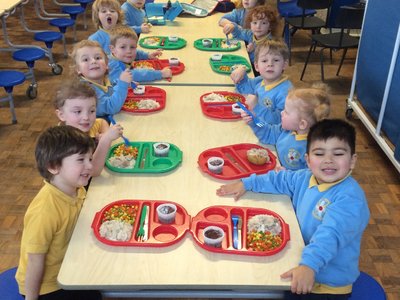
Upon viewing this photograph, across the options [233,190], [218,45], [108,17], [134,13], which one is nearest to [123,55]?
[108,17]

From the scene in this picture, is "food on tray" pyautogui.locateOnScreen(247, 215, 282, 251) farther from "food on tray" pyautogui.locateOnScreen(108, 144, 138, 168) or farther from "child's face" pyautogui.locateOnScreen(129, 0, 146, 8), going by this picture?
"child's face" pyautogui.locateOnScreen(129, 0, 146, 8)

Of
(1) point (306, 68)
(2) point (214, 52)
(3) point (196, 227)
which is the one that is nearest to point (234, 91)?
(2) point (214, 52)

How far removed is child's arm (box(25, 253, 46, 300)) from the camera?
158 centimetres

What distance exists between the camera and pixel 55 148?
1.66 metres

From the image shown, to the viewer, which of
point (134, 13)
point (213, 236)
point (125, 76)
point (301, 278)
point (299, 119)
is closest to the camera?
point (301, 278)

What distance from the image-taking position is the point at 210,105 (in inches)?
102

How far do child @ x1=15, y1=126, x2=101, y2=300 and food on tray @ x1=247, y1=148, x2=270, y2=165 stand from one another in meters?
0.71

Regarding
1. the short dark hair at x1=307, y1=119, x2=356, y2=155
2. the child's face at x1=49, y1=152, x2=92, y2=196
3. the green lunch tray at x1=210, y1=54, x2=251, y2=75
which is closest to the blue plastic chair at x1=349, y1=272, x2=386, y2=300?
the short dark hair at x1=307, y1=119, x2=356, y2=155

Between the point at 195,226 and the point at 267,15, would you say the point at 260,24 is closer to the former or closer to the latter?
the point at 267,15

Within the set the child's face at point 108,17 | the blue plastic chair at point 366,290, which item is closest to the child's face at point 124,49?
the child's face at point 108,17

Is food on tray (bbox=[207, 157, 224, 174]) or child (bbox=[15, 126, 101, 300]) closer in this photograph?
child (bbox=[15, 126, 101, 300])

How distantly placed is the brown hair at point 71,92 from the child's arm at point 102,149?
24 cm

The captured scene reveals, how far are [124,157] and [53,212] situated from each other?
0.49 metres

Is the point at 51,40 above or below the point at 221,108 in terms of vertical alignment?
below
